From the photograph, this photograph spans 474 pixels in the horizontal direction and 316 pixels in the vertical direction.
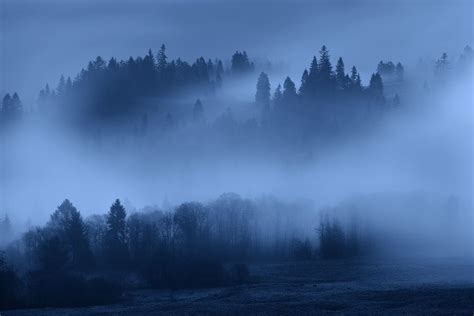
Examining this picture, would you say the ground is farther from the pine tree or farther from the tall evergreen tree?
the tall evergreen tree

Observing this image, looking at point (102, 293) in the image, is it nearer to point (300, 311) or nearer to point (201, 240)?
point (300, 311)

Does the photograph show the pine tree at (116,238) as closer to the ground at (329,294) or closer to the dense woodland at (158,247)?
the dense woodland at (158,247)

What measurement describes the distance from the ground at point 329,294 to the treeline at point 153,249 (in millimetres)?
5317

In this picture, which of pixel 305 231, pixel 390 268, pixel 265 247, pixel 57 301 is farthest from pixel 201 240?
pixel 57 301

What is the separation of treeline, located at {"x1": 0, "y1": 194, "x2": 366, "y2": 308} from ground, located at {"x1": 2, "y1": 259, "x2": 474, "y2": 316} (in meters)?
5.32

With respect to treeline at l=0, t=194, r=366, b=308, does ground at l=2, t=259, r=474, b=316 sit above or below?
below

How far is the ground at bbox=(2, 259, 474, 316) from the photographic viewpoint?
74.3m

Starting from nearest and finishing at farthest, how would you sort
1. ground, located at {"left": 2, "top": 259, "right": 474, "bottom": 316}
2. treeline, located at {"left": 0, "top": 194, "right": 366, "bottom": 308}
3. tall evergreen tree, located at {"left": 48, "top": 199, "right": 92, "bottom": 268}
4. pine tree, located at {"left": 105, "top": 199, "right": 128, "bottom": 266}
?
ground, located at {"left": 2, "top": 259, "right": 474, "bottom": 316} < treeline, located at {"left": 0, "top": 194, "right": 366, "bottom": 308} < pine tree, located at {"left": 105, "top": 199, "right": 128, "bottom": 266} < tall evergreen tree, located at {"left": 48, "top": 199, "right": 92, "bottom": 268}

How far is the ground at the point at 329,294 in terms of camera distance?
244 ft

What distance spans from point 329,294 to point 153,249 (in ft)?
137

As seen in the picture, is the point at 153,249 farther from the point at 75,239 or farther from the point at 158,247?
the point at 75,239

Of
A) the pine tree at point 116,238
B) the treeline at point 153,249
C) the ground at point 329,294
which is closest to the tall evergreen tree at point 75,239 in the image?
the treeline at point 153,249

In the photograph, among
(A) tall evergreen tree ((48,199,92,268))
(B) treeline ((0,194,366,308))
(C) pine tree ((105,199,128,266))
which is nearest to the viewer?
(B) treeline ((0,194,366,308))

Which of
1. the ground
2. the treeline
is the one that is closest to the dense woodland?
the treeline
